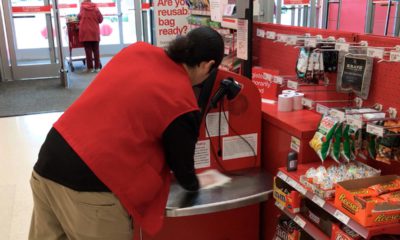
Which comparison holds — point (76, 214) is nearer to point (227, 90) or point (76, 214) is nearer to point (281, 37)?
point (227, 90)

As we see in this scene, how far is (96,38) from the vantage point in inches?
340

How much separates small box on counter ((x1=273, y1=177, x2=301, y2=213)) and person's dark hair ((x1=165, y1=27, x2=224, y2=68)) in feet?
2.41

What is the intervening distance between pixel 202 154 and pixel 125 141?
2.44 feet

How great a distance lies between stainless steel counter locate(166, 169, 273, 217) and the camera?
197cm

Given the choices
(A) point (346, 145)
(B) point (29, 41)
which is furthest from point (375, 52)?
(B) point (29, 41)

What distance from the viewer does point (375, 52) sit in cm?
179

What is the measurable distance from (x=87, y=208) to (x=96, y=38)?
7.42 m

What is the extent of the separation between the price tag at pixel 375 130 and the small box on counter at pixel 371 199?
0.70 ft

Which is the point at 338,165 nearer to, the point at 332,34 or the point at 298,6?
the point at 332,34

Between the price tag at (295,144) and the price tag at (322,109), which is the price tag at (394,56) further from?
the price tag at (295,144)

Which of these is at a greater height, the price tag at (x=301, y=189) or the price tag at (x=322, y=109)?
the price tag at (x=322, y=109)

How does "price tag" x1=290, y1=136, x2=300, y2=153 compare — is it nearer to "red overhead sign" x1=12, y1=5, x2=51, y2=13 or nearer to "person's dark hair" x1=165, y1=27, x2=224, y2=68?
"person's dark hair" x1=165, y1=27, x2=224, y2=68


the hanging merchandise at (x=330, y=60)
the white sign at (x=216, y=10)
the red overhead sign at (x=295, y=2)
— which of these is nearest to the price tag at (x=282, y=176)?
the hanging merchandise at (x=330, y=60)

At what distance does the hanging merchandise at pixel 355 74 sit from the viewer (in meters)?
1.93
